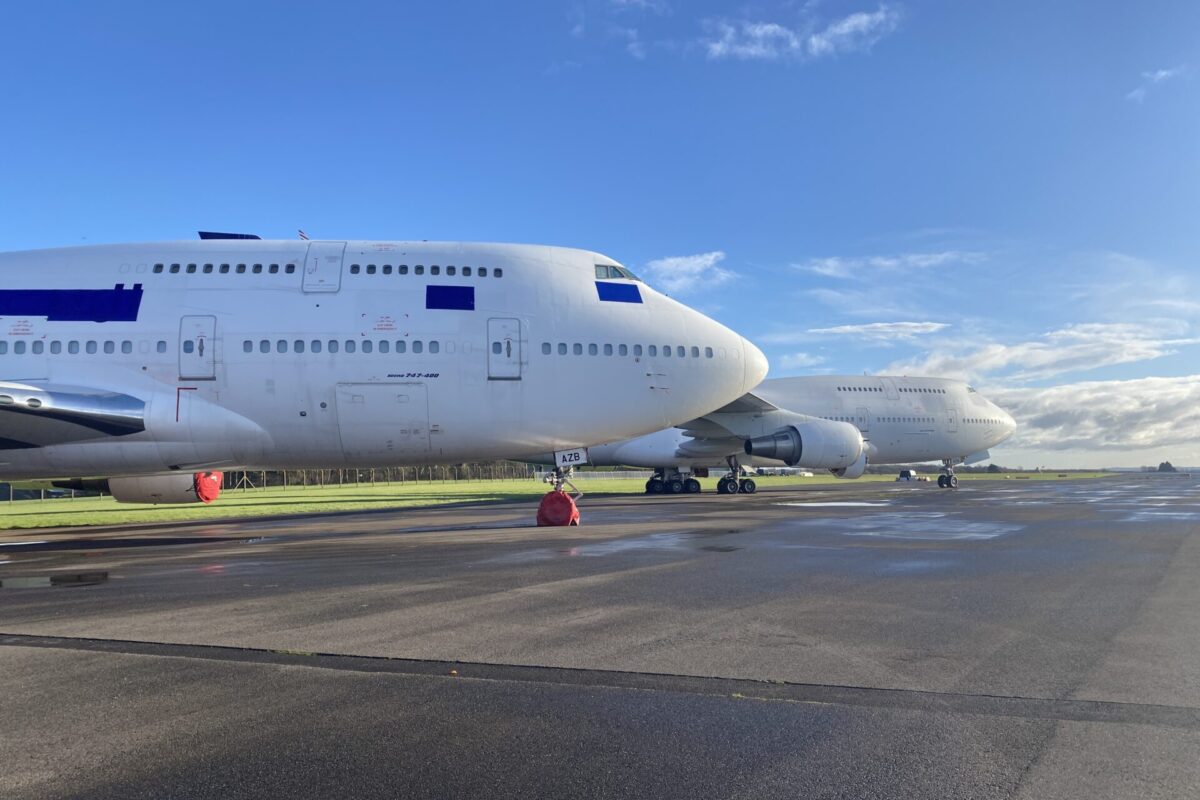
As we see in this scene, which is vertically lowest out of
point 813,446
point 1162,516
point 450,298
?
point 1162,516

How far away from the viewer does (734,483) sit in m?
34.8

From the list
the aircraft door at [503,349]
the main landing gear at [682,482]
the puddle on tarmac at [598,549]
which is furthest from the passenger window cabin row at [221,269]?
the main landing gear at [682,482]

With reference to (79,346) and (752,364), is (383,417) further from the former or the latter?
(752,364)

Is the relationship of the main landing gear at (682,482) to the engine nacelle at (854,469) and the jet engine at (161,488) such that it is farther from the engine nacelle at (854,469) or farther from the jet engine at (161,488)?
the jet engine at (161,488)

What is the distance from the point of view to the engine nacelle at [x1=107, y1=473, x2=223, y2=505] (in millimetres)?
17844

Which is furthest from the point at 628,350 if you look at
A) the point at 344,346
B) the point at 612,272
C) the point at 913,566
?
the point at 913,566

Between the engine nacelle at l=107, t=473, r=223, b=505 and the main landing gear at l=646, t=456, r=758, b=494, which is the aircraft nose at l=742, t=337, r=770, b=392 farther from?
→ the main landing gear at l=646, t=456, r=758, b=494

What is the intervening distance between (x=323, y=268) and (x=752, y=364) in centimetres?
918

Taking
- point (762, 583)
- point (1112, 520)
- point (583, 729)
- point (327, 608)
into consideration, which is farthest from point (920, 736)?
point (1112, 520)

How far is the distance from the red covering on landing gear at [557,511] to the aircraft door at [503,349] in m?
2.96

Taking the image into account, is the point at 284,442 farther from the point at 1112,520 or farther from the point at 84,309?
the point at 1112,520

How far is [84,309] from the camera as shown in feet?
45.5

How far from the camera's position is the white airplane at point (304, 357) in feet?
44.5

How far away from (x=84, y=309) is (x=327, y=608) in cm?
1059
